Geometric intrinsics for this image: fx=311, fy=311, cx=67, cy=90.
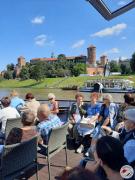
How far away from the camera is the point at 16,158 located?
11.0 ft

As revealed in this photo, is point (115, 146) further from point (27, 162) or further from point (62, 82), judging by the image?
point (62, 82)

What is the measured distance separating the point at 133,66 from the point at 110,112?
8478 centimetres

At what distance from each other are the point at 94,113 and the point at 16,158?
11.1 feet

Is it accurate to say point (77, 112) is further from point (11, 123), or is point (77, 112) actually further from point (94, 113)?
point (11, 123)

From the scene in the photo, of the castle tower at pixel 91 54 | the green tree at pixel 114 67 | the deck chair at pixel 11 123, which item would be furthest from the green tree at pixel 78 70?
the deck chair at pixel 11 123

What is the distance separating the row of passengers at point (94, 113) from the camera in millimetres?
5898

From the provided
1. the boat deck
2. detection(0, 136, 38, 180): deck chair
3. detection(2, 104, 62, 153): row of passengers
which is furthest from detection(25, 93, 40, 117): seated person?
detection(0, 136, 38, 180): deck chair

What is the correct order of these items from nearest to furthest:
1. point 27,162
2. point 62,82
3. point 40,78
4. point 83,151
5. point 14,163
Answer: point 14,163 < point 27,162 < point 83,151 < point 62,82 < point 40,78

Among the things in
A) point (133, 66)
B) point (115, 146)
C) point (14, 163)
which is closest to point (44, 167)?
point (14, 163)

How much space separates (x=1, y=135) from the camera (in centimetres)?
511

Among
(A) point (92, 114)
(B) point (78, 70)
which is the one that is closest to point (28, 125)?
(A) point (92, 114)

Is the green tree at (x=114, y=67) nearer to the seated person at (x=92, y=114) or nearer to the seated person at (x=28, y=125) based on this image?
the seated person at (x=92, y=114)

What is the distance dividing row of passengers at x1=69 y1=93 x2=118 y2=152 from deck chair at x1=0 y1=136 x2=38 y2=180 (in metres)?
1.85

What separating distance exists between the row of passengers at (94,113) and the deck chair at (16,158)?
185cm
